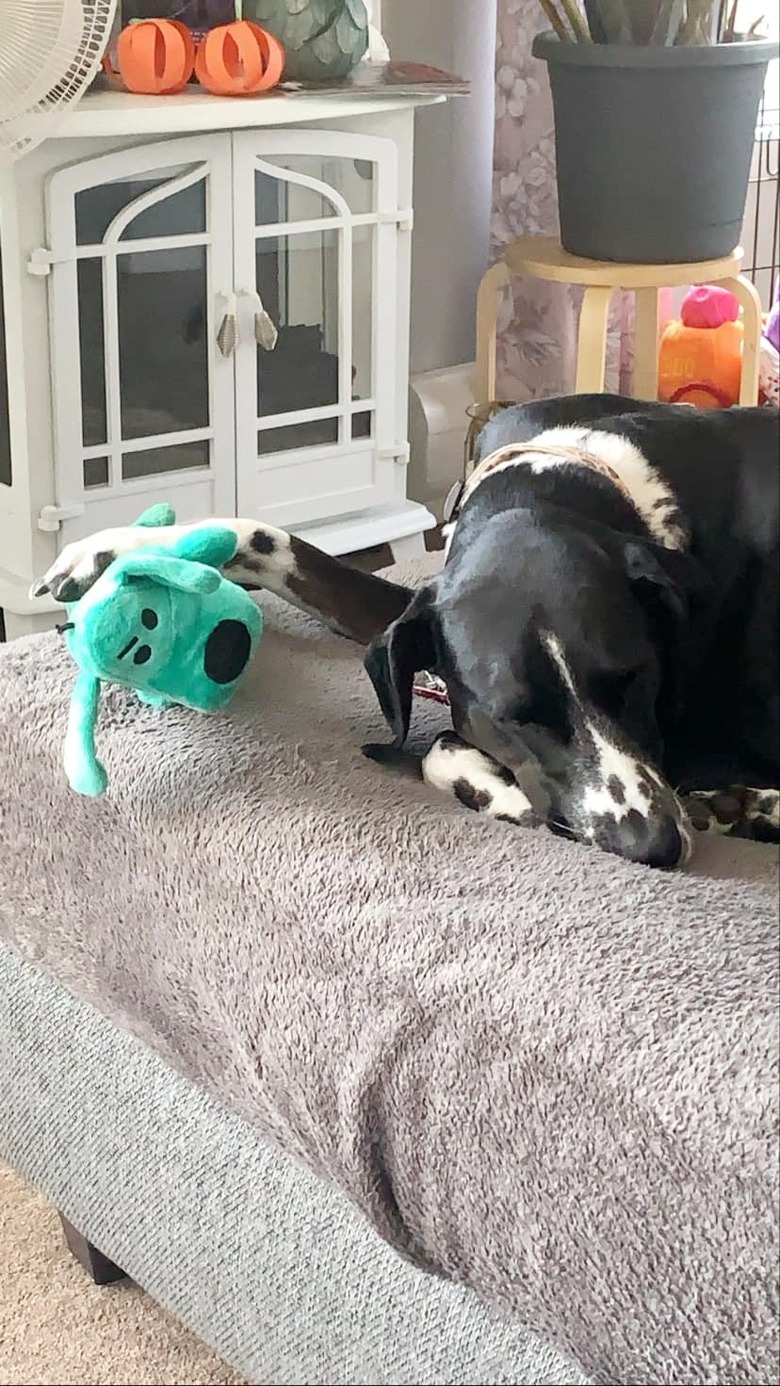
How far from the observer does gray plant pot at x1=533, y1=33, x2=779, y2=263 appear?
2658 millimetres

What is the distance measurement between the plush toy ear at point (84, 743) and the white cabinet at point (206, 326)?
45.5 inches

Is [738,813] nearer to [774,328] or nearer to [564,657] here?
[564,657]

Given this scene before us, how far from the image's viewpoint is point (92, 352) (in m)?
2.49

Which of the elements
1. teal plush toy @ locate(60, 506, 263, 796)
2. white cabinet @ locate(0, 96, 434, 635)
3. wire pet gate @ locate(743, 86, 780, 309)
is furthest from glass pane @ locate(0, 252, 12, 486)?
wire pet gate @ locate(743, 86, 780, 309)

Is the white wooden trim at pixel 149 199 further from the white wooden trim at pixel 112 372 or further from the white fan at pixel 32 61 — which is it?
the white fan at pixel 32 61

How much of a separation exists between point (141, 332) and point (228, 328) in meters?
0.14

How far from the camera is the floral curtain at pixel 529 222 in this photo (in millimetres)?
3154

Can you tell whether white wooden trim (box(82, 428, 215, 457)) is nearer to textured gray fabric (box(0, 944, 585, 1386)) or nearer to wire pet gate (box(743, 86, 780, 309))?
textured gray fabric (box(0, 944, 585, 1386))

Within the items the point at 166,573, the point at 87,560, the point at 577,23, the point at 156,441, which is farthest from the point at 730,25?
the point at 166,573

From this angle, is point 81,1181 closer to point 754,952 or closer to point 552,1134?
point 552,1134

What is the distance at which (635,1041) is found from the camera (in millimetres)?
982

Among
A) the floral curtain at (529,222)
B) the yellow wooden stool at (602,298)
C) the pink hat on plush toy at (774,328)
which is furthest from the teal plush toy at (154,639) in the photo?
the pink hat on plush toy at (774,328)

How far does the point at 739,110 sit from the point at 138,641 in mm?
1861

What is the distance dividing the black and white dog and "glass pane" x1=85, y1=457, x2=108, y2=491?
0.99 m
